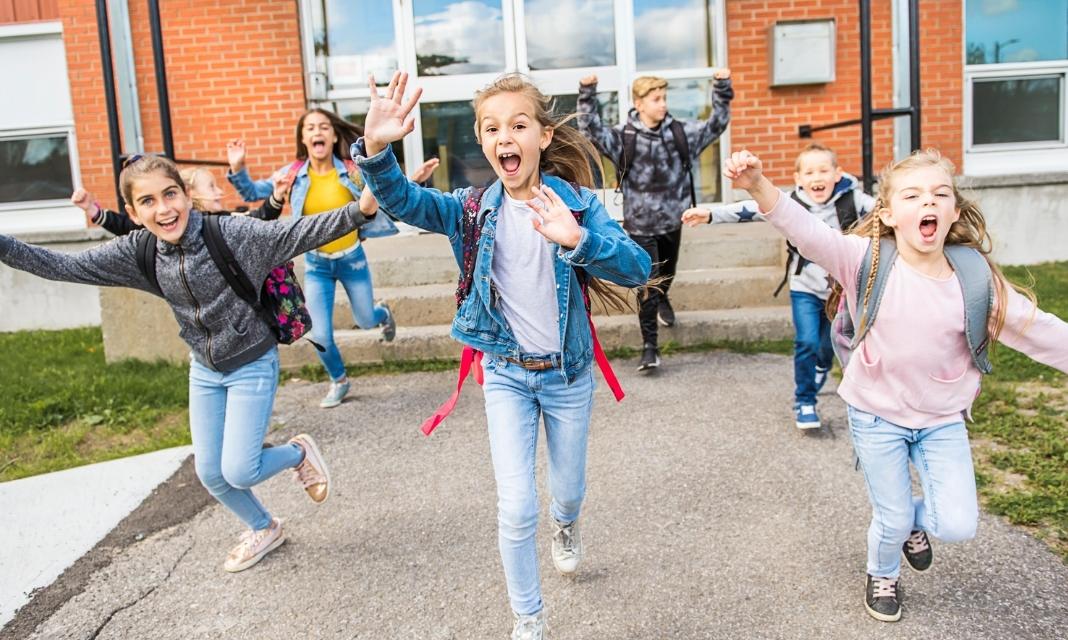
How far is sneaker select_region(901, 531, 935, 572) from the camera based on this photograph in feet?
10.5

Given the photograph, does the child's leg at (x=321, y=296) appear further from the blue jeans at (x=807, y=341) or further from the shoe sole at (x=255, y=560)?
the blue jeans at (x=807, y=341)

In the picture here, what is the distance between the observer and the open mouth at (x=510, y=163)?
2949mm

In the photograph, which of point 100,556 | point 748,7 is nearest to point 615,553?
point 100,556


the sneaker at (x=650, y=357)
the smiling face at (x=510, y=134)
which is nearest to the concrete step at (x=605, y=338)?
the sneaker at (x=650, y=357)

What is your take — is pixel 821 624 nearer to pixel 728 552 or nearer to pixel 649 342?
pixel 728 552

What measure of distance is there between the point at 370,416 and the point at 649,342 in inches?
77.0

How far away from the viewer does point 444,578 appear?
351 cm

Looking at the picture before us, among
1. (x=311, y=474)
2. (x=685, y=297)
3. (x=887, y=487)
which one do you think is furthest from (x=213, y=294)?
(x=685, y=297)

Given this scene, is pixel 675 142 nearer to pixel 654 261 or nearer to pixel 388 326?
pixel 654 261

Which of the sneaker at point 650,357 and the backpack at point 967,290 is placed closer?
the backpack at point 967,290

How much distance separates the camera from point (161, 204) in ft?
11.7

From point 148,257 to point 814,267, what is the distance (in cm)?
333

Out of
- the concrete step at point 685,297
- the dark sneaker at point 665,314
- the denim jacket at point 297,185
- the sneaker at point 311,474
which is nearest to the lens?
the sneaker at point 311,474

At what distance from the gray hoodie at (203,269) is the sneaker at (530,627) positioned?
1665mm
